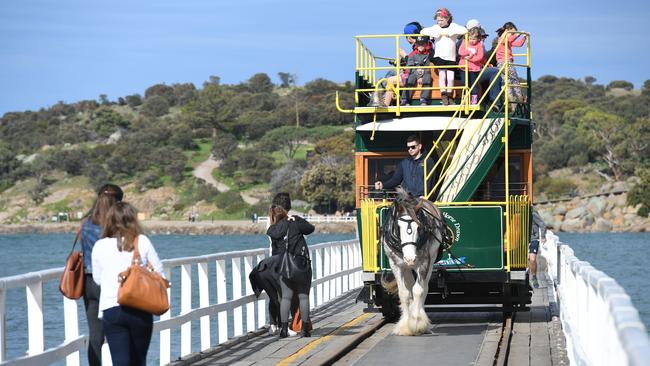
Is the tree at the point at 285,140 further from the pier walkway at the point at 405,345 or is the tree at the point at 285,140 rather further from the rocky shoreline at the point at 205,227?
the pier walkway at the point at 405,345

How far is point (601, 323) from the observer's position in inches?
356

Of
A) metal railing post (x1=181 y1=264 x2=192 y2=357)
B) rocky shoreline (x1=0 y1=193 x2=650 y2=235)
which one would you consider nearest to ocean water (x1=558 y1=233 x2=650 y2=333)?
rocky shoreline (x1=0 y1=193 x2=650 y2=235)

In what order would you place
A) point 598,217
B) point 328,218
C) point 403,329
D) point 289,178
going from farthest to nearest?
point 289,178 < point 328,218 < point 598,217 < point 403,329

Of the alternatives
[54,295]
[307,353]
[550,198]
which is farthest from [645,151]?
[307,353]

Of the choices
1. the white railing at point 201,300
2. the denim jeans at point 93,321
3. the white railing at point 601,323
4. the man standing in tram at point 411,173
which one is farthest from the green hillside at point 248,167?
the denim jeans at point 93,321

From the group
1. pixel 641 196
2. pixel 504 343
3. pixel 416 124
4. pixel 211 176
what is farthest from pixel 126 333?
pixel 211 176

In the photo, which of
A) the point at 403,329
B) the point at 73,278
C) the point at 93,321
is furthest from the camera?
the point at 403,329

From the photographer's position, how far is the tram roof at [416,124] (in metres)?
19.3

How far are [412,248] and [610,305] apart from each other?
926 centimetres

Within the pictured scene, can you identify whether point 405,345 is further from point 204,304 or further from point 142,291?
point 142,291

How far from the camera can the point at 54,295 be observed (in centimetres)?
4909

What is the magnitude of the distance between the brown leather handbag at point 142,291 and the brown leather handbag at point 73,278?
53.1 inches

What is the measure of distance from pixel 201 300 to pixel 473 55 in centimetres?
636

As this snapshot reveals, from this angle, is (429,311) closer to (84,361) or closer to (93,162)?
(84,361)
